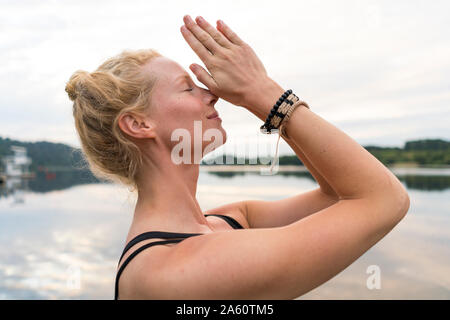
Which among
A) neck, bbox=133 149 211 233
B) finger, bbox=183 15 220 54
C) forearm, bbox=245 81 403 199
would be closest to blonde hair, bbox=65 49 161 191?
neck, bbox=133 149 211 233

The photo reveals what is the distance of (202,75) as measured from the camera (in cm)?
189

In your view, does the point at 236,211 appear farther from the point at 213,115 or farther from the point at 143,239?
the point at 143,239

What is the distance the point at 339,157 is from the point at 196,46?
33.0 inches

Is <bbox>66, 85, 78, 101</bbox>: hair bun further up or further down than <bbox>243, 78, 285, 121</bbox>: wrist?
further up

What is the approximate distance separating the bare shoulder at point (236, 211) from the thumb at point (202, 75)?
3.40 feet

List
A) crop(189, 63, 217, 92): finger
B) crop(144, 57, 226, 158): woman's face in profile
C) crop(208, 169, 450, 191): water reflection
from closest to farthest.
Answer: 1. crop(189, 63, 217, 92): finger
2. crop(144, 57, 226, 158): woman's face in profile
3. crop(208, 169, 450, 191): water reflection

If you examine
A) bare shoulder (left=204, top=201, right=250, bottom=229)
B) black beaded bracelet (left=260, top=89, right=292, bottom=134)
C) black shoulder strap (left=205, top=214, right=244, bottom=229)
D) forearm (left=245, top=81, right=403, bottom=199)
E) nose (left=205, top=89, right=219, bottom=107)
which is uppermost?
nose (left=205, top=89, right=219, bottom=107)

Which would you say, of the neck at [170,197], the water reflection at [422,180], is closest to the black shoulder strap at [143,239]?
the neck at [170,197]

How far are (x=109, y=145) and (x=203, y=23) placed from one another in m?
0.94

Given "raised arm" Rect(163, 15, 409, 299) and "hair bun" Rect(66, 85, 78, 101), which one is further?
"hair bun" Rect(66, 85, 78, 101)

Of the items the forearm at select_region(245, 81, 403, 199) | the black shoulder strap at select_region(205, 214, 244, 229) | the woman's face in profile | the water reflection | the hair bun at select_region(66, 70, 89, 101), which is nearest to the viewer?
the forearm at select_region(245, 81, 403, 199)

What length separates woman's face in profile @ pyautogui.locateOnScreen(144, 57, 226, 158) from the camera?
204cm

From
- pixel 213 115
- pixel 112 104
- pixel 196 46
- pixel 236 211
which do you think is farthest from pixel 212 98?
pixel 236 211

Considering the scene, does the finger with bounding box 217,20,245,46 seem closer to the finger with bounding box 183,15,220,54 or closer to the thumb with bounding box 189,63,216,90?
the finger with bounding box 183,15,220,54
